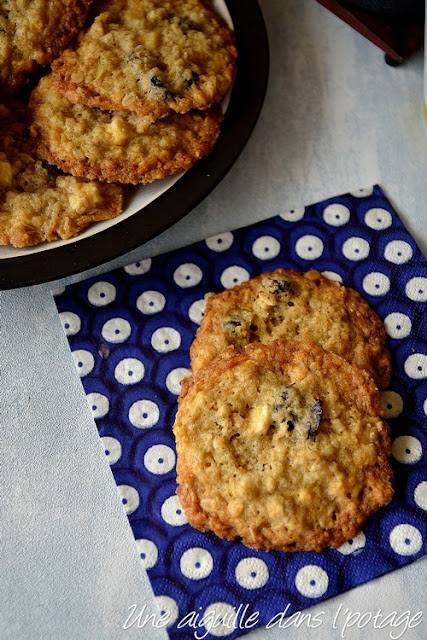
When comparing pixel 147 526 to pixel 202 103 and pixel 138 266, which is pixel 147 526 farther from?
pixel 202 103

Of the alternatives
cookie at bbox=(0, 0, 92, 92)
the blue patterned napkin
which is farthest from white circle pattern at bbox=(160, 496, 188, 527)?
cookie at bbox=(0, 0, 92, 92)

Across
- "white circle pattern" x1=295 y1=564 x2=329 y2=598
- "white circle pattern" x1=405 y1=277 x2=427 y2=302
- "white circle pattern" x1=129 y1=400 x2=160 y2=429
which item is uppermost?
"white circle pattern" x1=405 y1=277 x2=427 y2=302

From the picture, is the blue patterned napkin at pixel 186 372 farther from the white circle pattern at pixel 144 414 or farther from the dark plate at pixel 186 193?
the dark plate at pixel 186 193

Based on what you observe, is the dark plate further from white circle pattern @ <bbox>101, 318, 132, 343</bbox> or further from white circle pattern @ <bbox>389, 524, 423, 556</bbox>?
white circle pattern @ <bbox>389, 524, 423, 556</bbox>

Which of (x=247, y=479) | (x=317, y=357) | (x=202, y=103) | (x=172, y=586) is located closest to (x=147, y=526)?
(x=172, y=586)

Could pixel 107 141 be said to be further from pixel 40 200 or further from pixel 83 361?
pixel 83 361

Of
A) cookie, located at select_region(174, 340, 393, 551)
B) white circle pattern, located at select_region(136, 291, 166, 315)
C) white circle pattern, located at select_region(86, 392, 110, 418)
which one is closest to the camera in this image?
cookie, located at select_region(174, 340, 393, 551)

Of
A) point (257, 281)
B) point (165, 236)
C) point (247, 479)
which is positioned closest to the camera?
point (247, 479)
